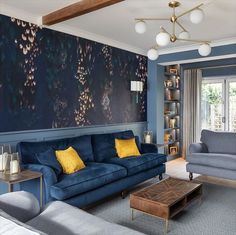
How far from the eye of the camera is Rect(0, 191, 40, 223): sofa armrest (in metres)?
1.91

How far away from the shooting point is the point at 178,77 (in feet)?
22.0

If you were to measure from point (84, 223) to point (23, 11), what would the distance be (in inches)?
113

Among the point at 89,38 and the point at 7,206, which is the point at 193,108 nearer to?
the point at 89,38

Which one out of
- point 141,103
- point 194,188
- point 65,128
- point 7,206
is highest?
point 141,103

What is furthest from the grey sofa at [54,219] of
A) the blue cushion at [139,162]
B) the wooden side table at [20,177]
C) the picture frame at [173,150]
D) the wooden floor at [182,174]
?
the picture frame at [173,150]

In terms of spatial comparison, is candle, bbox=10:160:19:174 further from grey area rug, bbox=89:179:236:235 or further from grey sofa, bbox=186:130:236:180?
grey sofa, bbox=186:130:236:180

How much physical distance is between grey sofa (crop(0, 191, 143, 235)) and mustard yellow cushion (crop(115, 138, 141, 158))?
2171mm

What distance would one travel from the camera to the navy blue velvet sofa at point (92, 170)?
115 inches

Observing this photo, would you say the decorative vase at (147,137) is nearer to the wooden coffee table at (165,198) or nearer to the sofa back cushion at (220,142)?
the sofa back cushion at (220,142)

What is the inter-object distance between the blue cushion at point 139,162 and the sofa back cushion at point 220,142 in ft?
3.65

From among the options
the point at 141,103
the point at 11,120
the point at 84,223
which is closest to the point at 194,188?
the point at 84,223

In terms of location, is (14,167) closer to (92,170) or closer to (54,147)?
(54,147)

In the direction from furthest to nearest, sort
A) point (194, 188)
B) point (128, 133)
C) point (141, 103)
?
point (141, 103) → point (128, 133) → point (194, 188)

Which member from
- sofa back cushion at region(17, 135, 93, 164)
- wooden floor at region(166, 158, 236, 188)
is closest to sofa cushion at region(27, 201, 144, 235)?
sofa back cushion at region(17, 135, 93, 164)
